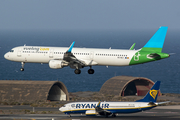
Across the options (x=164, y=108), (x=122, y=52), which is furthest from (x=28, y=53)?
(x=164, y=108)

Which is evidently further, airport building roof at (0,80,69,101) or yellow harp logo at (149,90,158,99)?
airport building roof at (0,80,69,101)

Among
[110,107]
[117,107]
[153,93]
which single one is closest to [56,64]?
[110,107]

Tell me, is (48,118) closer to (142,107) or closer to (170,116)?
(142,107)

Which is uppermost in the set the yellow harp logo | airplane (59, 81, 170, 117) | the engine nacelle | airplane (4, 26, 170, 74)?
airplane (4, 26, 170, 74)

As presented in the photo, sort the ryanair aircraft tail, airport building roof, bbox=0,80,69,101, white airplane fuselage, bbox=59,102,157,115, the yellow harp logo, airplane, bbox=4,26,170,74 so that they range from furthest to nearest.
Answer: airport building roof, bbox=0,80,69,101 < the yellow harp logo < white airplane fuselage, bbox=59,102,157,115 < the ryanair aircraft tail < airplane, bbox=4,26,170,74

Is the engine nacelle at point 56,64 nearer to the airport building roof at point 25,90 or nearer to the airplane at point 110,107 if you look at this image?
the airplane at point 110,107

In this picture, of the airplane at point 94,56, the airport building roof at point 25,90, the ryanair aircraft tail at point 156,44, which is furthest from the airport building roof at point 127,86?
the airplane at point 94,56

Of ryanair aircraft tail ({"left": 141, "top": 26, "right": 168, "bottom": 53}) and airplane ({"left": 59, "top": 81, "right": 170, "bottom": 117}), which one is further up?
ryanair aircraft tail ({"left": 141, "top": 26, "right": 168, "bottom": 53})

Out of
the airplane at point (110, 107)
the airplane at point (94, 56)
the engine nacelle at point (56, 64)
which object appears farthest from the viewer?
the airplane at point (110, 107)

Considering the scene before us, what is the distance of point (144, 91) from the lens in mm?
141000

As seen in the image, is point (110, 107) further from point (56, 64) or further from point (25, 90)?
point (25, 90)

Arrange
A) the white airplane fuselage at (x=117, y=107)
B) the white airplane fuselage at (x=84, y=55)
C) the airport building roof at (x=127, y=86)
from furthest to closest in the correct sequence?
the airport building roof at (x=127, y=86)
the white airplane fuselage at (x=117, y=107)
the white airplane fuselage at (x=84, y=55)

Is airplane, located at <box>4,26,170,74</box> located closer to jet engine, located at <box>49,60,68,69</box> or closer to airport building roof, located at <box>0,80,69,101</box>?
jet engine, located at <box>49,60,68,69</box>

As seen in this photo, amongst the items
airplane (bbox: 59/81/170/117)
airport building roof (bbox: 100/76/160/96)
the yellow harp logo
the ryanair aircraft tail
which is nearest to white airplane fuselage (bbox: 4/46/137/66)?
the ryanair aircraft tail
